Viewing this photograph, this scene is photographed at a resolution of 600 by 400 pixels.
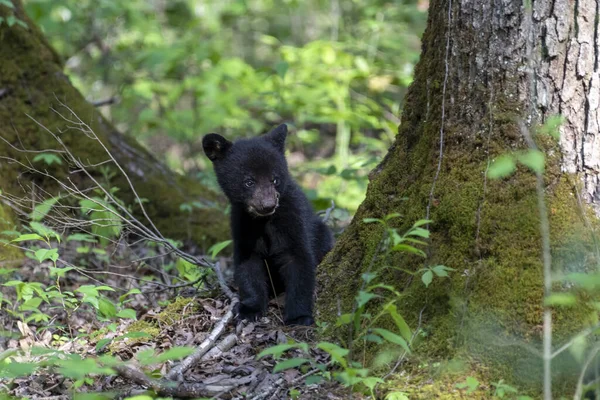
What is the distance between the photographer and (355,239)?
4770mm

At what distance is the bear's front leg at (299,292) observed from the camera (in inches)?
180

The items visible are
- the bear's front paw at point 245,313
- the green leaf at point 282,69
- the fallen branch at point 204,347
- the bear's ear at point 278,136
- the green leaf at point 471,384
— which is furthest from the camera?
the green leaf at point 282,69

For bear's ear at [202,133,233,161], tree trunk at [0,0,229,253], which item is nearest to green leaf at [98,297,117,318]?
bear's ear at [202,133,233,161]

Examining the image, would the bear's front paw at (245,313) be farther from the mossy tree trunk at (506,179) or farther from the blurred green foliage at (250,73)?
the blurred green foliage at (250,73)

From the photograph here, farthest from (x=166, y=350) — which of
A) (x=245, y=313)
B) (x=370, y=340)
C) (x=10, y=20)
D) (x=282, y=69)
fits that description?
(x=282, y=69)

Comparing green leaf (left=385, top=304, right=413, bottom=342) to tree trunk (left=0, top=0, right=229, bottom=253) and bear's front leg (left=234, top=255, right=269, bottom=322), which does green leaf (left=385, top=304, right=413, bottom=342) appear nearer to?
bear's front leg (left=234, top=255, right=269, bottom=322)

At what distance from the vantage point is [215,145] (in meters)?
5.31

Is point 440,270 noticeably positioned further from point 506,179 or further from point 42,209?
point 42,209

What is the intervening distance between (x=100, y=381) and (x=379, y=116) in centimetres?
701

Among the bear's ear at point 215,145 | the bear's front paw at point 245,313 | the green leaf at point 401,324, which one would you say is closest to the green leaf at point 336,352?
the green leaf at point 401,324

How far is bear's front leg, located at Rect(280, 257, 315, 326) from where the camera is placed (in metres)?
4.57

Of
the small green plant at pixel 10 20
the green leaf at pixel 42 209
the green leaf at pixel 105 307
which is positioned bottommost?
the green leaf at pixel 105 307

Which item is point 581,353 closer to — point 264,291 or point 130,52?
point 264,291

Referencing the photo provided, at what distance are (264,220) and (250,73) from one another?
7.30 meters
